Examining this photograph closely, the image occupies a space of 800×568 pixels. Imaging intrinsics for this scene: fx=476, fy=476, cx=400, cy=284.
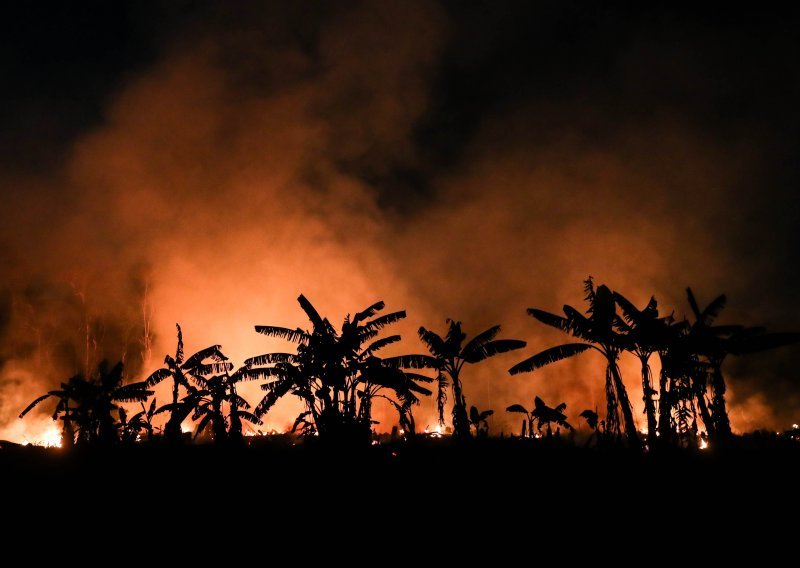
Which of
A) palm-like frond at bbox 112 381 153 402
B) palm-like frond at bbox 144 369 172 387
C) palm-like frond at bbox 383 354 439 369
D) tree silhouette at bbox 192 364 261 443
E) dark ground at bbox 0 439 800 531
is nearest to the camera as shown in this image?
dark ground at bbox 0 439 800 531

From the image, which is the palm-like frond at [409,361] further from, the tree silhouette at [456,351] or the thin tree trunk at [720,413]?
the thin tree trunk at [720,413]

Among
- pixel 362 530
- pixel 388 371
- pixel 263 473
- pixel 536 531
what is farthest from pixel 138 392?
pixel 536 531

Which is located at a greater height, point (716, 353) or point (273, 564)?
point (716, 353)

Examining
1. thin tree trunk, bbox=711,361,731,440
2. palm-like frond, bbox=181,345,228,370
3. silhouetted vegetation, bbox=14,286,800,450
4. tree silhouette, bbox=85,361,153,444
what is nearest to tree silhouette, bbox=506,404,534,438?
silhouetted vegetation, bbox=14,286,800,450

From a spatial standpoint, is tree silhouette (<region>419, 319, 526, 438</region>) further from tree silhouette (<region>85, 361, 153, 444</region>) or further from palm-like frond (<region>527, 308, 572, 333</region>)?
tree silhouette (<region>85, 361, 153, 444</region>)

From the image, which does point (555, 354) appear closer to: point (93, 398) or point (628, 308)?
point (628, 308)

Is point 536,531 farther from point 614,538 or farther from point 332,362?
point 332,362

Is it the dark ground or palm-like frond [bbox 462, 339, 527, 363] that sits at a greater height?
palm-like frond [bbox 462, 339, 527, 363]

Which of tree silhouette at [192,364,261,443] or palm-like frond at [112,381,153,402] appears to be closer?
tree silhouette at [192,364,261,443]

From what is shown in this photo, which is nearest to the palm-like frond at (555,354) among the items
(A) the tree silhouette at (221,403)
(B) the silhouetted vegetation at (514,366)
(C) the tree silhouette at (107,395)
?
(B) the silhouetted vegetation at (514,366)

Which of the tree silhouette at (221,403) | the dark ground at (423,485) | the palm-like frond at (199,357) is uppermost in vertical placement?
the palm-like frond at (199,357)

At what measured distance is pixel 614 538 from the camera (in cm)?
669

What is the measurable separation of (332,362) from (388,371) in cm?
219

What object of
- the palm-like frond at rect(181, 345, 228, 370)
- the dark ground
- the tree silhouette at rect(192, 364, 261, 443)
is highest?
the palm-like frond at rect(181, 345, 228, 370)
